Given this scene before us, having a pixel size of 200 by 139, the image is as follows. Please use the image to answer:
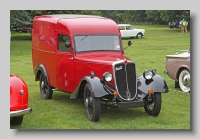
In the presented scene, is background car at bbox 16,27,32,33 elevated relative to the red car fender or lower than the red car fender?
elevated

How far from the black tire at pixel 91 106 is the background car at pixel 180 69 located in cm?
375

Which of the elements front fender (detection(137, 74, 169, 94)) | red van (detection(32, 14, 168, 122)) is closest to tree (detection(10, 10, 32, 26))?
red van (detection(32, 14, 168, 122))

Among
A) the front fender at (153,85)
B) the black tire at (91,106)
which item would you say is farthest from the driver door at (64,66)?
the front fender at (153,85)

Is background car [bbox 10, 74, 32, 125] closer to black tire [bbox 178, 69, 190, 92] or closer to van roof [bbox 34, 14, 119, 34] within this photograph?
van roof [bbox 34, 14, 119, 34]

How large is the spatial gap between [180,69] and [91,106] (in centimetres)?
400

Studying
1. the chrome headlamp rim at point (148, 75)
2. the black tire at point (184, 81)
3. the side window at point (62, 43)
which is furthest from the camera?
the black tire at point (184, 81)

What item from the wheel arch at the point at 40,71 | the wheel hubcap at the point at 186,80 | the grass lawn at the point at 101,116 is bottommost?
the grass lawn at the point at 101,116

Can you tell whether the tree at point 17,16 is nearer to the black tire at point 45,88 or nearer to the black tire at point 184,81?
the black tire at point 45,88

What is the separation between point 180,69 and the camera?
1304 centimetres

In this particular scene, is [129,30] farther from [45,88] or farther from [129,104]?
[129,104]

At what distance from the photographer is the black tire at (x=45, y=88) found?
40.0 feet

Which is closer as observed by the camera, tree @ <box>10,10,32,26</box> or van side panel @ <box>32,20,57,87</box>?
tree @ <box>10,10,32,26</box>

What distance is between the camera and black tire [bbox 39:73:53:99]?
1219cm

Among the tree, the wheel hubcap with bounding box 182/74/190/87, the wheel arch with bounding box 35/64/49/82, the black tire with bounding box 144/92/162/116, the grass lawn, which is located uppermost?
the tree
